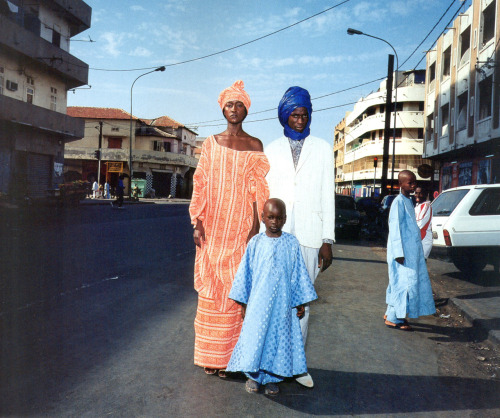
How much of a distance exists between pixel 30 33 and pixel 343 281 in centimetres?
2299

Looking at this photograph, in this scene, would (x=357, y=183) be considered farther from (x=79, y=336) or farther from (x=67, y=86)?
(x=79, y=336)

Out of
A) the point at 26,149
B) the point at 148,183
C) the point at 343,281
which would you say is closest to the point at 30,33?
the point at 26,149

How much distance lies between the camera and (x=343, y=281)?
7.88 metres

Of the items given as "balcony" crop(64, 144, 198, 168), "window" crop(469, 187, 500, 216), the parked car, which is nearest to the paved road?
"window" crop(469, 187, 500, 216)

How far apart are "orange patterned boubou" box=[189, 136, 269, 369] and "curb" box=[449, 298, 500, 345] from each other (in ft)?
9.07

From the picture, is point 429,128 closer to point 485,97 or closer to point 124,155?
point 485,97

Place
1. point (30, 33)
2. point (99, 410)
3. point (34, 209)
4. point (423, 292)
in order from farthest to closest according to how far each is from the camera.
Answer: point (30, 33), point (34, 209), point (423, 292), point (99, 410)

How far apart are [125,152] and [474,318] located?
53.0 metres

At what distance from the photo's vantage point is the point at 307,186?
3.41 m

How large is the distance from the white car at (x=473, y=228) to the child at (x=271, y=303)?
575 cm

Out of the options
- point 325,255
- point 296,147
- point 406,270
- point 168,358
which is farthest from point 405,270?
point 168,358

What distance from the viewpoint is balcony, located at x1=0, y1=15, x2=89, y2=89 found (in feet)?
73.5

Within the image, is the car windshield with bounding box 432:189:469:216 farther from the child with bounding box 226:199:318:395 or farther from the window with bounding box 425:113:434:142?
the window with bounding box 425:113:434:142

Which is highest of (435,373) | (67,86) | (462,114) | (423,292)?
(67,86)
